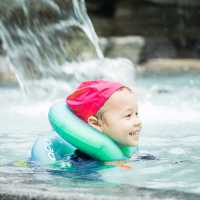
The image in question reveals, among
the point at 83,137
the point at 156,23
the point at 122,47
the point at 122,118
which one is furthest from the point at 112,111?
the point at 156,23

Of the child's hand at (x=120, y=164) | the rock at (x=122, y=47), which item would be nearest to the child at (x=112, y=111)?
the child's hand at (x=120, y=164)

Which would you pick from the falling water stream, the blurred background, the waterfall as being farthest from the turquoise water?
the blurred background

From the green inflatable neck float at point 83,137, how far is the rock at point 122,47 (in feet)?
29.1

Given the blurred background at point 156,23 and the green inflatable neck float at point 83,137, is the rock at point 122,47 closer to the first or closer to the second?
the blurred background at point 156,23

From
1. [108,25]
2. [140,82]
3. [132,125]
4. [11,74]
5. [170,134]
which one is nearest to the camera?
[132,125]

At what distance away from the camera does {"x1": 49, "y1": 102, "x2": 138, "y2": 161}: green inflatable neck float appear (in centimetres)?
344

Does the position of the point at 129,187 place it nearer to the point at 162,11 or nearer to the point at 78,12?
the point at 78,12

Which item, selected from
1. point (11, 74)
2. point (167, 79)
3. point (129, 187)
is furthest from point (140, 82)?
point (129, 187)

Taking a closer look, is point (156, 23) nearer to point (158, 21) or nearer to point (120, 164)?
point (158, 21)

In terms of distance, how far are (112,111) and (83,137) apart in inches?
8.1

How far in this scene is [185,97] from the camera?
8031 millimetres

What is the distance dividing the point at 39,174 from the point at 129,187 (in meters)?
0.62

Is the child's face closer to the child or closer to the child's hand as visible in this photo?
the child

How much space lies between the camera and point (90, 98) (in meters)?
3.49
